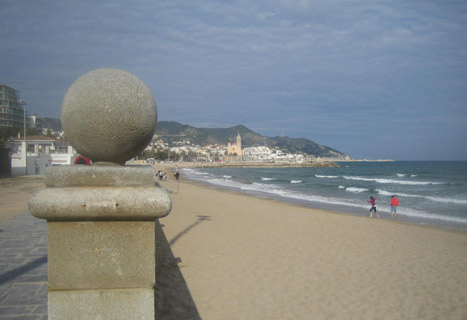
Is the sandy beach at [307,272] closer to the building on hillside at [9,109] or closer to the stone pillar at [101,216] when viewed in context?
the stone pillar at [101,216]

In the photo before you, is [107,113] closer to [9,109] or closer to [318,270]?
[318,270]

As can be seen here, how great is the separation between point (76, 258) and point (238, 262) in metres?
6.65

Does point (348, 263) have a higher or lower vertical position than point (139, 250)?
lower

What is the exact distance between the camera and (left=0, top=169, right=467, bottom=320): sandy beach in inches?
236

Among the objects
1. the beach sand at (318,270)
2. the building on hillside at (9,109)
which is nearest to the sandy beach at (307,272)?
the beach sand at (318,270)

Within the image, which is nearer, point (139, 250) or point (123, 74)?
point (139, 250)

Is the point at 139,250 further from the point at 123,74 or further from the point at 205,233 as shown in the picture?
the point at 205,233

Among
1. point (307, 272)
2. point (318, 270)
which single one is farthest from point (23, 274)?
point (318, 270)

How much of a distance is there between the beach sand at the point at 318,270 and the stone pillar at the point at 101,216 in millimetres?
3913

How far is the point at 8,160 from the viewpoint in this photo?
97.1 feet

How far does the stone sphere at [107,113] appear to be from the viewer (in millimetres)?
2062

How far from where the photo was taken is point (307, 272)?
779cm

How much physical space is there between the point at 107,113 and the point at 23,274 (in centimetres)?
415

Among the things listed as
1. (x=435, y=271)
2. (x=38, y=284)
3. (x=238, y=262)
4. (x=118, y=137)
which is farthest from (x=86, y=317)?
(x=435, y=271)
